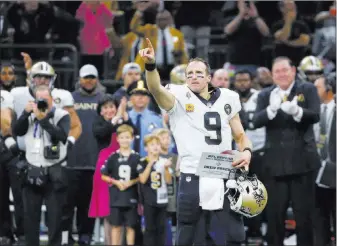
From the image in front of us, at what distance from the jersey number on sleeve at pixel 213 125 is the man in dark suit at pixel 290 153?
2.46 metres

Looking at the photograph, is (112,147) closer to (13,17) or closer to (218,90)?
(218,90)

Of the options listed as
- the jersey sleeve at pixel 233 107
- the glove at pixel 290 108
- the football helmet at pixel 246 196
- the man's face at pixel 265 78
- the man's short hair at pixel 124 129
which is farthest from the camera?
the man's face at pixel 265 78

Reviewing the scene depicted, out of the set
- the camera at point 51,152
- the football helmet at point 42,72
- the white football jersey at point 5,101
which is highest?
the football helmet at point 42,72

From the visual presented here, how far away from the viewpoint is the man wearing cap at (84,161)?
45.8 ft

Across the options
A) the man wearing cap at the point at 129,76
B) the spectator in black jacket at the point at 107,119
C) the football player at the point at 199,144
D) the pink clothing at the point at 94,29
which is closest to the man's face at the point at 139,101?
the spectator in black jacket at the point at 107,119

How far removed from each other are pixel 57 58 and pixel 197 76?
300 inches

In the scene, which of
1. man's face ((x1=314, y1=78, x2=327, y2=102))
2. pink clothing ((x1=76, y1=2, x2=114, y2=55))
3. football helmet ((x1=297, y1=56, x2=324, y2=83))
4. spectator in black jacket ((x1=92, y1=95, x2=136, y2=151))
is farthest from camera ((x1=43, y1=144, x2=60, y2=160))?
pink clothing ((x1=76, y1=2, x2=114, y2=55))

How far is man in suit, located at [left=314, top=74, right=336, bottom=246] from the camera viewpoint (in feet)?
42.7

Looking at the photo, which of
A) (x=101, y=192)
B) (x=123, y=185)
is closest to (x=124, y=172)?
(x=123, y=185)

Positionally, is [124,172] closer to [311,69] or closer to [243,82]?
[243,82]

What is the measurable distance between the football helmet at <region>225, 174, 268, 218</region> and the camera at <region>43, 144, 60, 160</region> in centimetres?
324

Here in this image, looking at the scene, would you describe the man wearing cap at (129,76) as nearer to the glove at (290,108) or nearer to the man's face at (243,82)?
the man's face at (243,82)

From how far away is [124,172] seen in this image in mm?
13062

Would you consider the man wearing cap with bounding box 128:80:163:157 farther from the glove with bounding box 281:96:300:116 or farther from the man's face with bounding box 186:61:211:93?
the man's face with bounding box 186:61:211:93
